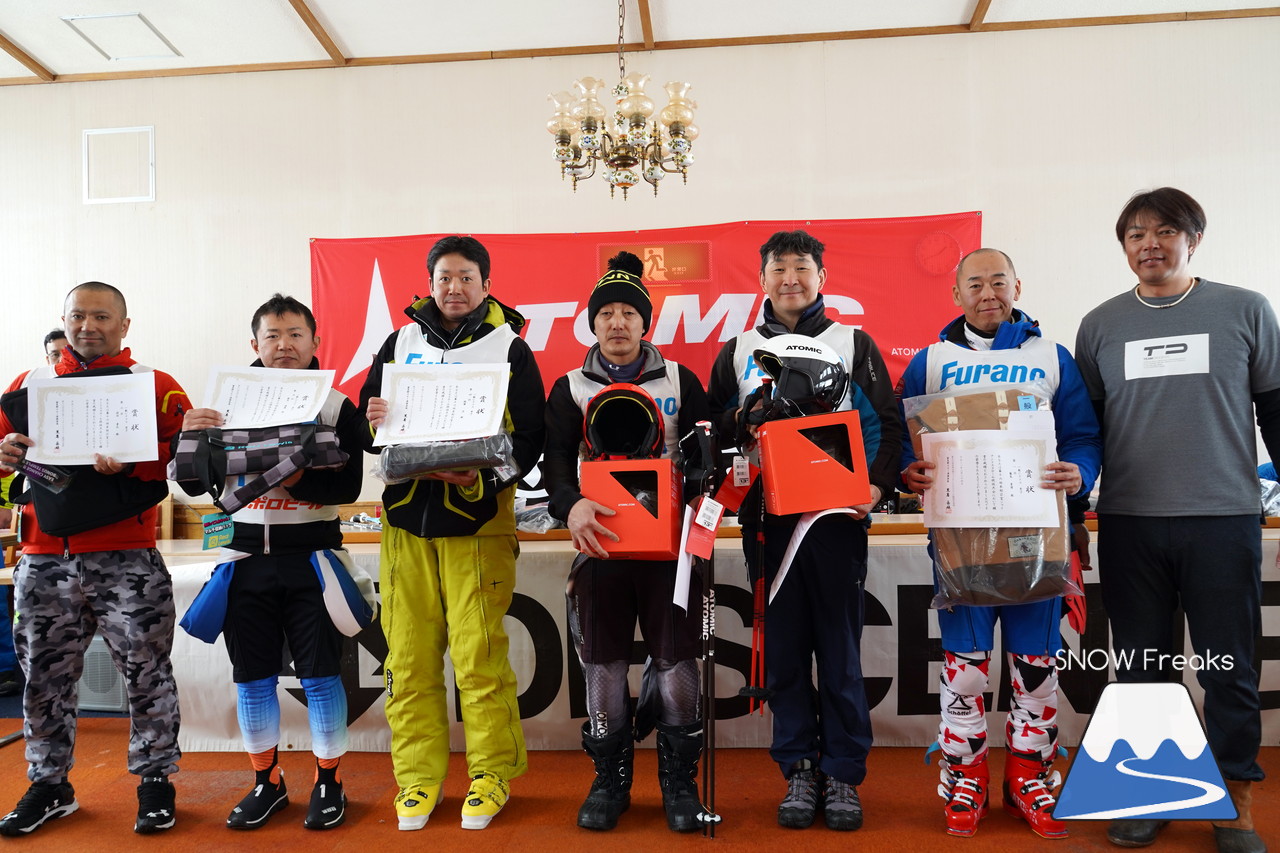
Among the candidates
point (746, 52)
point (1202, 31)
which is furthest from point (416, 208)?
point (1202, 31)

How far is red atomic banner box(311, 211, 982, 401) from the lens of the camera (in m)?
4.20

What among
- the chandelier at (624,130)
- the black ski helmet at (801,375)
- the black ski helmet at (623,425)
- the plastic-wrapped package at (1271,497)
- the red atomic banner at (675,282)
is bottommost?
the plastic-wrapped package at (1271,497)

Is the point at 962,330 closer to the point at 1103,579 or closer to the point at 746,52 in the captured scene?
the point at 1103,579

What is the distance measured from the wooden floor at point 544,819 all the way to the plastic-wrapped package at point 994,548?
59 centimetres

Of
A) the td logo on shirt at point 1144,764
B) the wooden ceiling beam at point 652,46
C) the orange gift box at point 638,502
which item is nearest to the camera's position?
the td logo on shirt at point 1144,764

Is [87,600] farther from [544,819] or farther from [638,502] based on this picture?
[638,502]

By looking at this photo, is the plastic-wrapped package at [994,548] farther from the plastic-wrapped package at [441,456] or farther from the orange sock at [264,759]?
the orange sock at [264,759]

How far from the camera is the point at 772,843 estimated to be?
6.39 ft

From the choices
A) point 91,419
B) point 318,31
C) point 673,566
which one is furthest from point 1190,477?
point 318,31

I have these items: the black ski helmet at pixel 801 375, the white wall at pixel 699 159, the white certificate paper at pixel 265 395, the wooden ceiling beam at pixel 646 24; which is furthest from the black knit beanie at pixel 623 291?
the wooden ceiling beam at pixel 646 24

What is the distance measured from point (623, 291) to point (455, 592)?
2.97 feet

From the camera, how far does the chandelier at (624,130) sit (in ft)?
11.5

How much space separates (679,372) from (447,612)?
89 centimetres

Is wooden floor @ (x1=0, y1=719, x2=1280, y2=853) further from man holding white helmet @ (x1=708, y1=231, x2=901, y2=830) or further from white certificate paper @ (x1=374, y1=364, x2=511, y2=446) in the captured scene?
white certificate paper @ (x1=374, y1=364, x2=511, y2=446)
